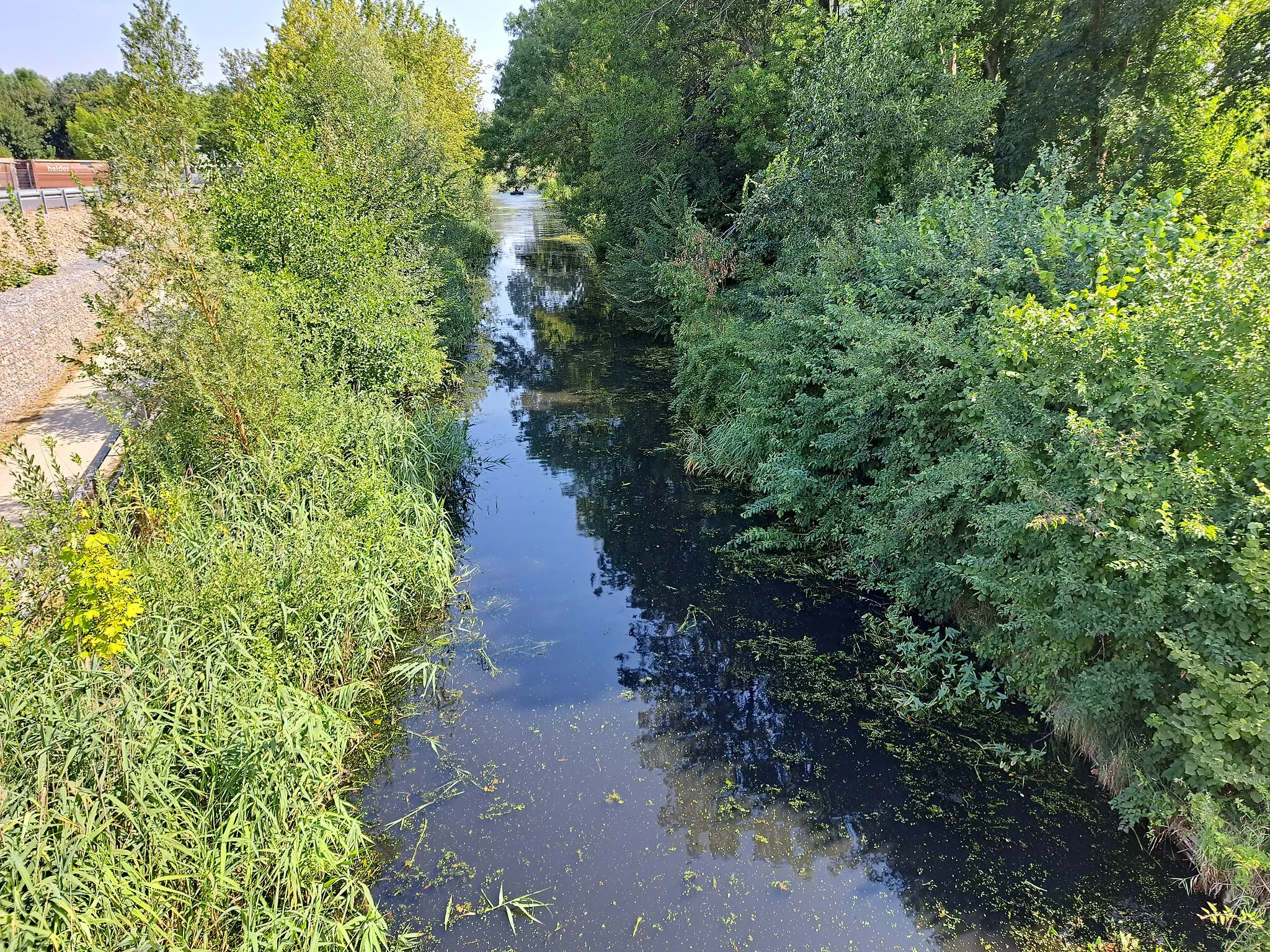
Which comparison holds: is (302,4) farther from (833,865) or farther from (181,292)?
(833,865)

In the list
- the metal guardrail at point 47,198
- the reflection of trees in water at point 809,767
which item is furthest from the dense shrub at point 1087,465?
the metal guardrail at point 47,198

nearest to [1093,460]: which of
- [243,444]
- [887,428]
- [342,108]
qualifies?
[887,428]

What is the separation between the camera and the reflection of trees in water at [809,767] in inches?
178

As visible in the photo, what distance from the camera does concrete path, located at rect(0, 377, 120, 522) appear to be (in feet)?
23.9

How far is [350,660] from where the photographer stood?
6.06m

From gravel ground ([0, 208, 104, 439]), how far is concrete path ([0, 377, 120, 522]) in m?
0.24

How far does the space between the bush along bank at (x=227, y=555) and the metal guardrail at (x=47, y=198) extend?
11964 millimetres

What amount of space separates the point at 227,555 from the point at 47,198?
77.4 ft

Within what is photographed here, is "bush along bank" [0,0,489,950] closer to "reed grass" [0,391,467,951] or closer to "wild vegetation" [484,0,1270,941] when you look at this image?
"reed grass" [0,391,467,951]

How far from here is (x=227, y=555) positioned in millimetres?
5641

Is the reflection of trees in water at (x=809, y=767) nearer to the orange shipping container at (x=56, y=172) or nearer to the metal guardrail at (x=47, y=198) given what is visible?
the metal guardrail at (x=47, y=198)

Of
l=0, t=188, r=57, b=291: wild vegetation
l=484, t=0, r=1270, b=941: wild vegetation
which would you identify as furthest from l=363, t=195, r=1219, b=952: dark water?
l=0, t=188, r=57, b=291: wild vegetation

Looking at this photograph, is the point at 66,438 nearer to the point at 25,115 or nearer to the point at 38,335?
the point at 38,335

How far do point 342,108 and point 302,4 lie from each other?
10.7m
